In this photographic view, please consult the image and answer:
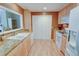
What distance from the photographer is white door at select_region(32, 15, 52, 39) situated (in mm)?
4273

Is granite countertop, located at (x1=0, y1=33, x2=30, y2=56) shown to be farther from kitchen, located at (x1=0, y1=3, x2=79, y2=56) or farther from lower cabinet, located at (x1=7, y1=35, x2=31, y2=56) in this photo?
kitchen, located at (x1=0, y1=3, x2=79, y2=56)

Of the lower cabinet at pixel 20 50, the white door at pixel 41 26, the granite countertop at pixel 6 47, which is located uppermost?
the white door at pixel 41 26

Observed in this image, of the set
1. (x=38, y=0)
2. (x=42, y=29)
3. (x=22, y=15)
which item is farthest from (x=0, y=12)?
(x=42, y=29)

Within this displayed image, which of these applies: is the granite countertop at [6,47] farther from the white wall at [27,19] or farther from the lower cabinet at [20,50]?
the white wall at [27,19]

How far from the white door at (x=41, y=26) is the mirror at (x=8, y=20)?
1.08m

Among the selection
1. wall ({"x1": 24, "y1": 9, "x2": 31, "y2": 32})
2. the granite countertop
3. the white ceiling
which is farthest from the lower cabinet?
wall ({"x1": 24, "y1": 9, "x2": 31, "y2": 32})

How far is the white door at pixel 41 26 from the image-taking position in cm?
427

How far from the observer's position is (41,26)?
4.36 m

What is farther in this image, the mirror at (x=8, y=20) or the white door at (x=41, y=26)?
the white door at (x=41, y=26)

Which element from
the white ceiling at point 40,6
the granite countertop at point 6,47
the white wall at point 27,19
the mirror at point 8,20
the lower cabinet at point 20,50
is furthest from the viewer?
the white wall at point 27,19

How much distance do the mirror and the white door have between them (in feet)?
3.56

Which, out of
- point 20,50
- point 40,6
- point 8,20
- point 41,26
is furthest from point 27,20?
point 20,50

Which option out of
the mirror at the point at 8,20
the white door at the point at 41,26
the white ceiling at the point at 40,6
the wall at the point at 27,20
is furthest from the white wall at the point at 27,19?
the mirror at the point at 8,20

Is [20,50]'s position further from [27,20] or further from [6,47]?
[27,20]
